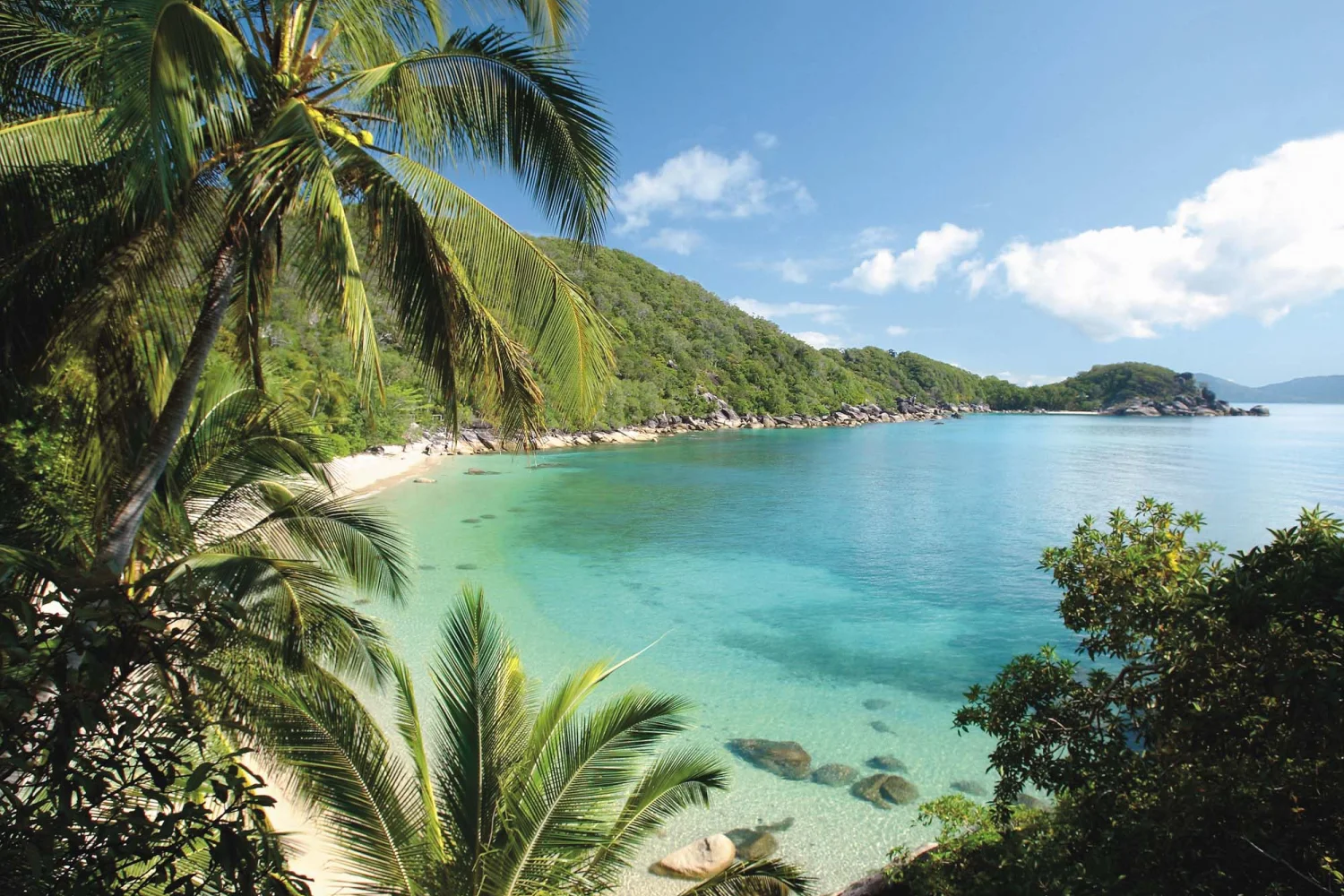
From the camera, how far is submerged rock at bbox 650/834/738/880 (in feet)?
21.0

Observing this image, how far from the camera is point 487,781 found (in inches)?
159

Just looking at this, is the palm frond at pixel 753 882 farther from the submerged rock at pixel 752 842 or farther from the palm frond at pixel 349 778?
the submerged rock at pixel 752 842

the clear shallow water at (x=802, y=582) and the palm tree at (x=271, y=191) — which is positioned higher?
the palm tree at (x=271, y=191)

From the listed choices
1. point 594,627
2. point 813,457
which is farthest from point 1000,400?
point 594,627

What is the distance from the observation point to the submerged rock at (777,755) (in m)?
8.47

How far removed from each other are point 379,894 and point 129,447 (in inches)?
120

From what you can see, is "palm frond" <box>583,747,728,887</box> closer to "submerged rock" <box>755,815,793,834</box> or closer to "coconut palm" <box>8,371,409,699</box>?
"coconut palm" <box>8,371,409,699</box>

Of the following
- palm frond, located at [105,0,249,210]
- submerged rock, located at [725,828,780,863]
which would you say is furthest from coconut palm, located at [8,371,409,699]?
submerged rock, located at [725,828,780,863]

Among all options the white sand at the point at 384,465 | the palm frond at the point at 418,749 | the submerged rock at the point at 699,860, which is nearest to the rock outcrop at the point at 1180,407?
the white sand at the point at 384,465

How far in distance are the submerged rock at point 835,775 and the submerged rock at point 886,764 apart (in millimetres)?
361

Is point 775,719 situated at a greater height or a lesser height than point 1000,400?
lesser

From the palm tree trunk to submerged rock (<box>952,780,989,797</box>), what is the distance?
29.8 ft

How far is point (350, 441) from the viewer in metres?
34.2

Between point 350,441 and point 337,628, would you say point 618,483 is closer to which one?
point 350,441
